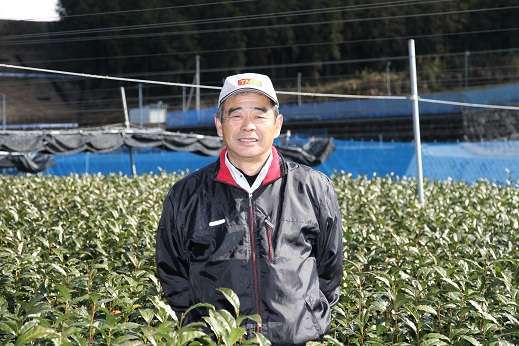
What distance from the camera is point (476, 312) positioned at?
4008 millimetres

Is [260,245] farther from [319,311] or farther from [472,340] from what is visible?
[472,340]

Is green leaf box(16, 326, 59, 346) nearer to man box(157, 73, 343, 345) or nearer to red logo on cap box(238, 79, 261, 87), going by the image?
man box(157, 73, 343, 345)

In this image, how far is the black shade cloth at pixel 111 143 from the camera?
18.5m

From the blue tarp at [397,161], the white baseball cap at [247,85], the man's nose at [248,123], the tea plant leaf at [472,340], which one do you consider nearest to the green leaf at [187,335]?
the man's nose at [248,123]

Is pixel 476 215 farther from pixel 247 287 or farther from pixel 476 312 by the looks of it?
pixel 247 287

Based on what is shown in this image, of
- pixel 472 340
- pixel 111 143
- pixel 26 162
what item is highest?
pixel 111 143

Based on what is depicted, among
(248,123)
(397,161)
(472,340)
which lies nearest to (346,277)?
(472,340)

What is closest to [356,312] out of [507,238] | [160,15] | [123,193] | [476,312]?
[476,312]

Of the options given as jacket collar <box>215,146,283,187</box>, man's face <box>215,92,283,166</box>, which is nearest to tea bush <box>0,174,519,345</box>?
jacket collar <box>215,146,283,187</box>

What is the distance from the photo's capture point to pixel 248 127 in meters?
3.43

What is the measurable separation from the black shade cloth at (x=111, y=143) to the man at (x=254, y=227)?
1520cm

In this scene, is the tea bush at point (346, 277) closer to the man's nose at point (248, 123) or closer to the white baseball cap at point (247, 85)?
the man's nose at point (248, 123)

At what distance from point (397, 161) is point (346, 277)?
1777 centimetres

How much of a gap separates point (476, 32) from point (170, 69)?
84.4ft
